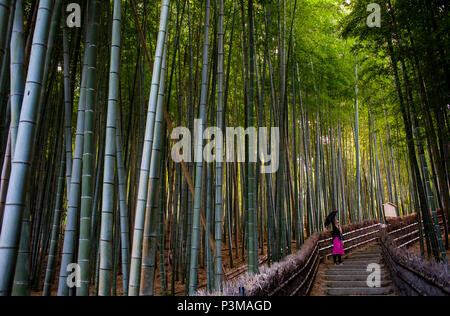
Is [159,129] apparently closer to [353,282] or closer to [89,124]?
[89,124]

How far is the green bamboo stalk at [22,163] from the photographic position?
1.21 metres

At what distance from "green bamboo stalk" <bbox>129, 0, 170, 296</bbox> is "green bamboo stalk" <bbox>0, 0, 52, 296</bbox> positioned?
0.53 metres

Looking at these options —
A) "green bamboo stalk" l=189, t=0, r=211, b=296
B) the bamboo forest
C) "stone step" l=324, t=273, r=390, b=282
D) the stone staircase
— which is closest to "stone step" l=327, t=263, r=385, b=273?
the stone staircase

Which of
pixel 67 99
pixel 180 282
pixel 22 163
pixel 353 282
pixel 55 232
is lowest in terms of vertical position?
pixel 180 282

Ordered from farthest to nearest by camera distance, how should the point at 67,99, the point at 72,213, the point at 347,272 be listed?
the point at 347,272
the point at 67,99
the point at 72,213

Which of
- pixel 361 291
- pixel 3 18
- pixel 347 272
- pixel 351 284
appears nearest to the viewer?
pixel 3 18

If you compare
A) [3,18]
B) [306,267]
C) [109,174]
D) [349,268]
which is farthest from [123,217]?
[349,268]

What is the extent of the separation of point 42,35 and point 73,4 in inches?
42.0

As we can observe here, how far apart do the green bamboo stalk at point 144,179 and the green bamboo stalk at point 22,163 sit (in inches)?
21.0

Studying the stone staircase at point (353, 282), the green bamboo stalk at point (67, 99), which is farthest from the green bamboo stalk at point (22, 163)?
the stone staircase at point (353, 282)

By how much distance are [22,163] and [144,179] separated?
0.57 meters

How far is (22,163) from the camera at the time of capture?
128cm

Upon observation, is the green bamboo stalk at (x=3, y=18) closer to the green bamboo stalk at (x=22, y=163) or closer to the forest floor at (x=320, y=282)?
the green bamboo stalk at (x=22, y=163)
